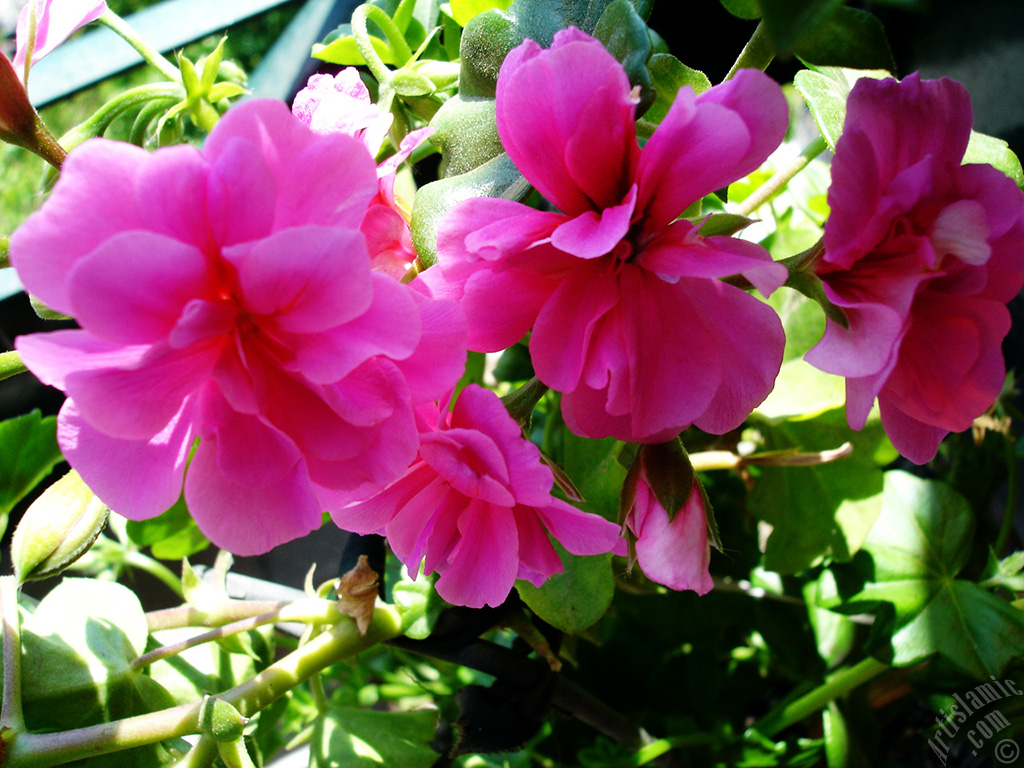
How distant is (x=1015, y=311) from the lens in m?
0.76

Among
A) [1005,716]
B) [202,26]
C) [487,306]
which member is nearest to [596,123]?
[487,306]

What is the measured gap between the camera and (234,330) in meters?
0.19

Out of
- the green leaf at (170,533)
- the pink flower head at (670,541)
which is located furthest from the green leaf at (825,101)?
the green leaf at (170,533)

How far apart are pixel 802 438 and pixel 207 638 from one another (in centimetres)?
36

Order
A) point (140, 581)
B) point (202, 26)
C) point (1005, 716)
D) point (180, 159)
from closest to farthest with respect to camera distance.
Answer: point (180, 159), point (1005, 716), point (140, 581), point (202, 26)

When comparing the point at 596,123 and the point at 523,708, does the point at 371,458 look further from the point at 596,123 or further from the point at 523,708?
the point at 523,708

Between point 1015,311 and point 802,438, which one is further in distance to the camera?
point 1015,311

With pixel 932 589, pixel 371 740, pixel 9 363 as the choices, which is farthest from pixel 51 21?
pixel 932 589

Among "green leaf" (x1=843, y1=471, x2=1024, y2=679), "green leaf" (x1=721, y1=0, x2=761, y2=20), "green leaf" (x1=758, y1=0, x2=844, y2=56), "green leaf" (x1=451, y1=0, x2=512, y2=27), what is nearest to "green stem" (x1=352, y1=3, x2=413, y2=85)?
"green leaf" (x1=451, y1=0, x2=512, y2=27)

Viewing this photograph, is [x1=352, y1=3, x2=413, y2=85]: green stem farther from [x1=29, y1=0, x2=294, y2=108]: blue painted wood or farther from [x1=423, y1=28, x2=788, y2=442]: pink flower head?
[x1=29, y1=0, x2=294, y2=108]: blue painted wood

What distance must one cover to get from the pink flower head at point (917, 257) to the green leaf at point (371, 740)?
299 millimetres

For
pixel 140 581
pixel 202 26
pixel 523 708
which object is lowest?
pixel 140 581

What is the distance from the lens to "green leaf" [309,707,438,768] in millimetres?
386

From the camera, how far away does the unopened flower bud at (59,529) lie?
30 centimetres
